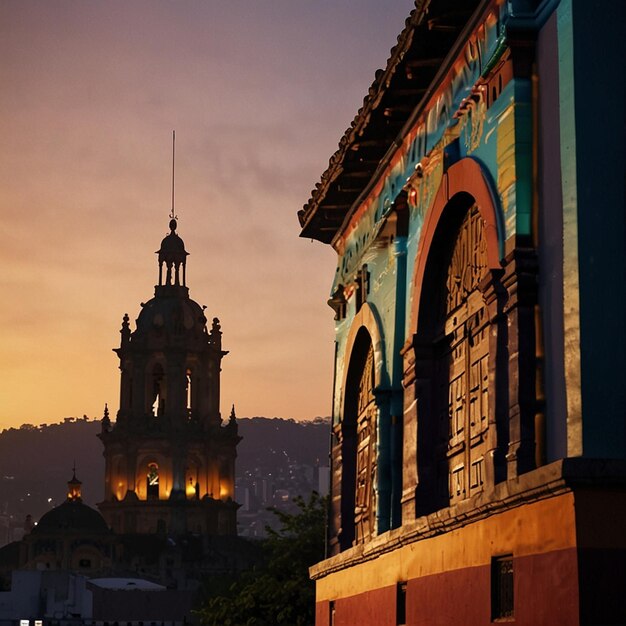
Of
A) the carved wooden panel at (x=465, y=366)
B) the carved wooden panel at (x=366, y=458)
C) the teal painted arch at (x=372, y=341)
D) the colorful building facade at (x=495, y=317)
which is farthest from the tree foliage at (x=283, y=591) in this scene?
the carved wooden panel at (x=465, y=366)

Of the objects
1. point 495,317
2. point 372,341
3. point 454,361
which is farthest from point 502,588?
point 372,341

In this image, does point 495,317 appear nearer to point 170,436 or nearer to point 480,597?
point 480,597

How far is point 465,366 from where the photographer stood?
46.3 ft

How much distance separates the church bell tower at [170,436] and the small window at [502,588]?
10509 centimetres

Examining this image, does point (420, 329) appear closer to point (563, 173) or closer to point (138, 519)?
point (563, 173)

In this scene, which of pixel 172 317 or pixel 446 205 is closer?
pixel 446 205

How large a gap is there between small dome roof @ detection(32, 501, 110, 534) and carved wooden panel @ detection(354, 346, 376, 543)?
99492 millimetres

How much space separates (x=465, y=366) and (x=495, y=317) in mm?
1912

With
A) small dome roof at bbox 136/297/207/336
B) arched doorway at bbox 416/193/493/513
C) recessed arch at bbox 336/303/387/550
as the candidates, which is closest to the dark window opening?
small dome roof at bbox 136/297/207/336

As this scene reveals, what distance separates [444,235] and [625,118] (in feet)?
13.8

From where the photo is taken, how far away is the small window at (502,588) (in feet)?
37.9

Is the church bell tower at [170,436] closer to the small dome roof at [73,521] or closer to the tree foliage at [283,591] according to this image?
the small dome roof at [73,521]

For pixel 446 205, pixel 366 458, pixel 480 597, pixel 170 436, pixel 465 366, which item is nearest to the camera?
pixel 480 597

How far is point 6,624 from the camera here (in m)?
79.1
